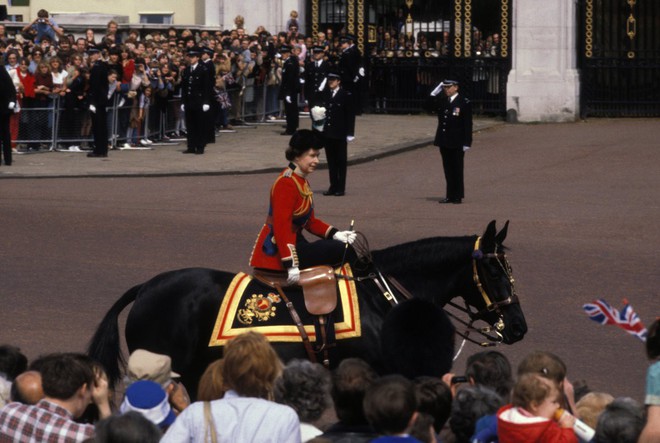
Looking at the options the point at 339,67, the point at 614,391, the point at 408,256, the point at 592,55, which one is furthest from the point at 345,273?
the point at 592,55

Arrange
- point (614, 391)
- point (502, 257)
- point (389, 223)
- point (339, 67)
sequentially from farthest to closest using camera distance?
point (339, 67) < point (389, 223) < point (614, 391) < point (502, 257)

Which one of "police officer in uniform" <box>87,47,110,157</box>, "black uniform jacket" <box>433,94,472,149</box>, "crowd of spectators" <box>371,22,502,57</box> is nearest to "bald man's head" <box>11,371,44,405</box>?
"black uniform jacket" <box>433,94,472,149</box>

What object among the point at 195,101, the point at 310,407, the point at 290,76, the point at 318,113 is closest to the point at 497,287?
the point at 310,407

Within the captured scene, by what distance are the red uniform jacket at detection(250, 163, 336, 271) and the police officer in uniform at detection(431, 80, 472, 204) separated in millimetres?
9613

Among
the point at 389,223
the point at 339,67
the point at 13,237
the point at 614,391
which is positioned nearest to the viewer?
the point at 614,391

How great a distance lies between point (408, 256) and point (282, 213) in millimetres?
755

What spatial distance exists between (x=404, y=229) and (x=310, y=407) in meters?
9.67

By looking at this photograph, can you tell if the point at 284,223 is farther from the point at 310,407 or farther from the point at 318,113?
the point at 318,113

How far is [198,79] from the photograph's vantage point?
23.6 m

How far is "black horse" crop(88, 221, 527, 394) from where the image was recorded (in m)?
7.86

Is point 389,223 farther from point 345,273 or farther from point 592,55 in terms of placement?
point 592,55

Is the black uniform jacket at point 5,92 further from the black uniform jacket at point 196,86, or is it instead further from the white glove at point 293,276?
the white glove at point 293,276

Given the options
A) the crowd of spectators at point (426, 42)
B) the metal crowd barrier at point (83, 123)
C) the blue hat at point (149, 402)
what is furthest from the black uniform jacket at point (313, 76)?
the blue hat at point (149, 402)

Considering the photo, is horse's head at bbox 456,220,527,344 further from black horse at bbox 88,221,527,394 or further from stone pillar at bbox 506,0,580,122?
stone pillar at bbox 506,0,580,122
